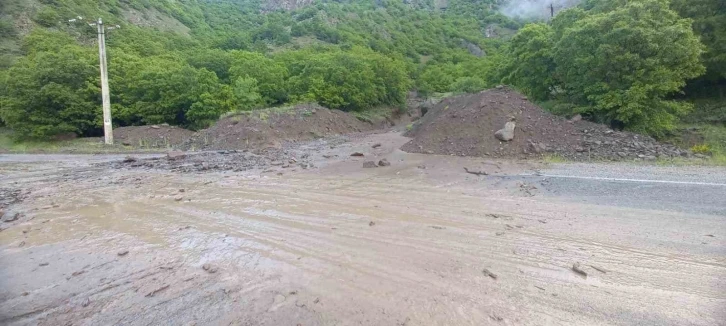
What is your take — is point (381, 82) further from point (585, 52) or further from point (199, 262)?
point (199, 262)

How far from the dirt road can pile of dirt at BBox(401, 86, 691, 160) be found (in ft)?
12.2

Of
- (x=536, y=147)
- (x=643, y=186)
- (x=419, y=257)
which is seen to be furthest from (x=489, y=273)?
(x=536, y=147)

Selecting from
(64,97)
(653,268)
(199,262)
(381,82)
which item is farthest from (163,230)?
(381,82)

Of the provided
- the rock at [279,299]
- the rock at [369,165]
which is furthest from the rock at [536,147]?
the rock at [279,299]

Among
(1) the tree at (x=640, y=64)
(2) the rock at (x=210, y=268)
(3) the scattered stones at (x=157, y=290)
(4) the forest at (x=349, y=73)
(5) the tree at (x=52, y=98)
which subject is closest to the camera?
(3) the scattered stones at (x=157, y=290)

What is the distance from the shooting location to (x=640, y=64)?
1510cm

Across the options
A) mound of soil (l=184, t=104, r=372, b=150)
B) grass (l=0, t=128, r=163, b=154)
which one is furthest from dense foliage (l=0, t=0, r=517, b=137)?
mound of soil (l=184, t=104, r=372, b=150)

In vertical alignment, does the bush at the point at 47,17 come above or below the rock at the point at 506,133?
above

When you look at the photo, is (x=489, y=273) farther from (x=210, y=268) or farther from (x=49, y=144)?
(x=49, y=144)

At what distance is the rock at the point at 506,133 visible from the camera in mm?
13898

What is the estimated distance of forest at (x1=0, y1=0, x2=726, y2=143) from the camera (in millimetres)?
15461

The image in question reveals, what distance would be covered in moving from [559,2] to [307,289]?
321ft

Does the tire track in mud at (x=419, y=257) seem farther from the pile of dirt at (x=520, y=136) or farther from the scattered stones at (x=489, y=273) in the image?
the pile of dirt at (x=520, y=136)

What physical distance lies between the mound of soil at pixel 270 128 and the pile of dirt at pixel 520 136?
948cm
